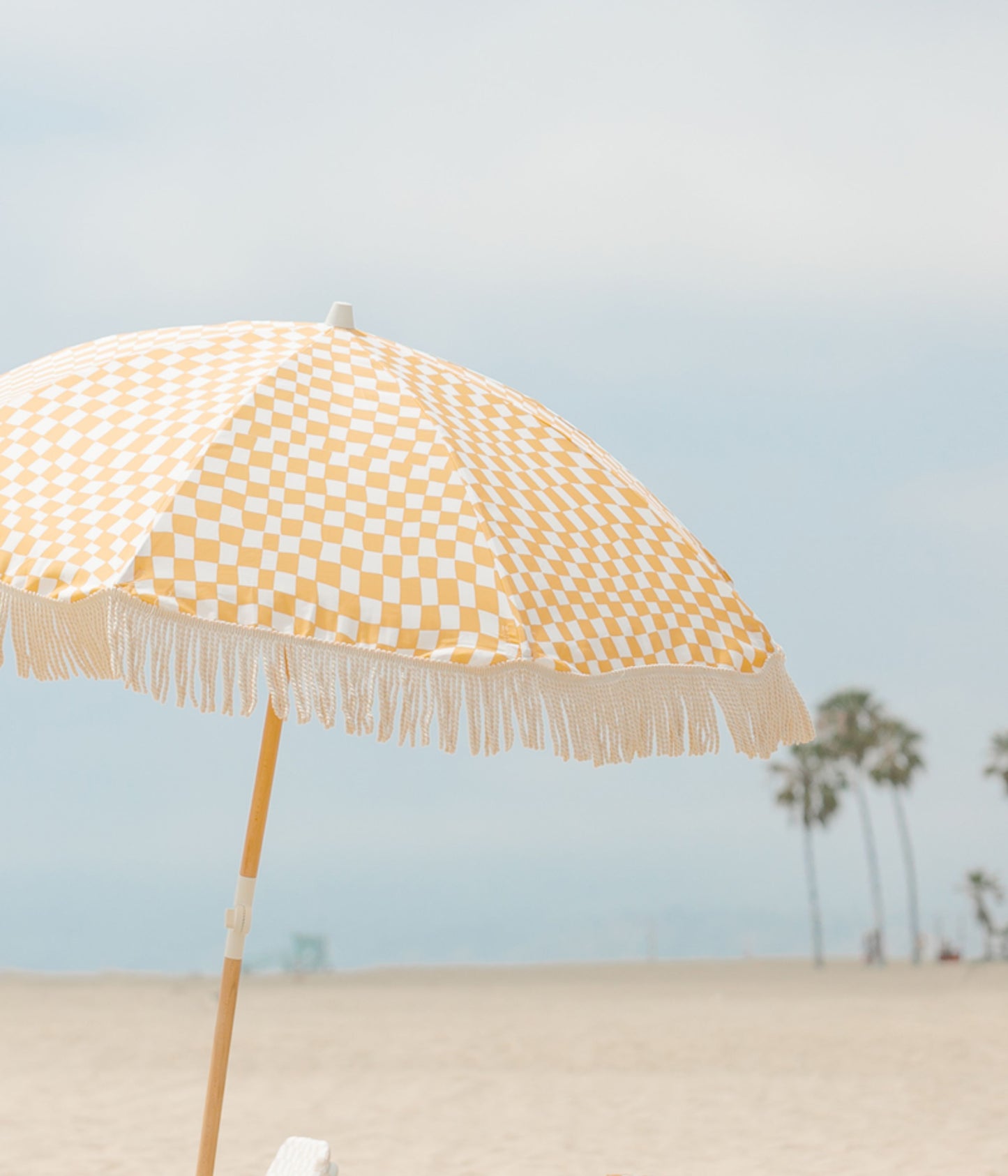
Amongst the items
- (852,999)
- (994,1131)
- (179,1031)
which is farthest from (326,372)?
(852,999)

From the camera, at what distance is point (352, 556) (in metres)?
2.61

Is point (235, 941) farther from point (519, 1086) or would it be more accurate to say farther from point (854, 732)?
point (854, 732)

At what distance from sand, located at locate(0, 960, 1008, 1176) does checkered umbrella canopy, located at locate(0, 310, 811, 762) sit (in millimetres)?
6792

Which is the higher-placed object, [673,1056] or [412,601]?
[412,601]

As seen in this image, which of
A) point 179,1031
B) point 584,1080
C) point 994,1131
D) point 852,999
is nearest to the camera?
point 994,1131

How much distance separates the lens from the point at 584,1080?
43.1ft

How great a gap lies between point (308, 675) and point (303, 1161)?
1.54 metres

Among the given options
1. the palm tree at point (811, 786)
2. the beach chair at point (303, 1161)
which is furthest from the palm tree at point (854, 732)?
the beach chair at point (303, 1161)

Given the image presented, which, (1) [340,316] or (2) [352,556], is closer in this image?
(2) [352,556]

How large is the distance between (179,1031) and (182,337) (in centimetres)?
1670

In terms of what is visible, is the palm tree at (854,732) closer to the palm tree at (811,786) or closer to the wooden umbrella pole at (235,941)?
the palm tree at (811,786)

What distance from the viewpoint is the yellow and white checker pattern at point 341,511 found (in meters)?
2.55

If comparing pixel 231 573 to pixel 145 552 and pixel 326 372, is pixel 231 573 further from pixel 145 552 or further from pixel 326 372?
pixel 326 372

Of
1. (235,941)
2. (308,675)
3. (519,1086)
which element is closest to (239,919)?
(235,941)
